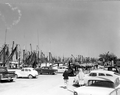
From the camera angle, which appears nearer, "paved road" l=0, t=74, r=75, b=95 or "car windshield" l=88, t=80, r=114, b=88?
"car windshield" l=88, t=80, r=114, b=88

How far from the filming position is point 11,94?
1051cm

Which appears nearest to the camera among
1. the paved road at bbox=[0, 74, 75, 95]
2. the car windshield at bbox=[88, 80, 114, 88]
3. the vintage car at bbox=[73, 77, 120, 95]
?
the vintage car at bbox=[73, 77, 120, 95]

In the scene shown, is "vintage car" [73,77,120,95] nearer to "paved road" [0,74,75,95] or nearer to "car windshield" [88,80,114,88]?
"car windshield" [88,80,114,88]

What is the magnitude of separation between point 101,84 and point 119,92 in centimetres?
187

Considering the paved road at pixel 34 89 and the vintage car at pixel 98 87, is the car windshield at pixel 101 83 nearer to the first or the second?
the vintage car at pixel 98 87

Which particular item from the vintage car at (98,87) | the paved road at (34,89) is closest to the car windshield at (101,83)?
the vintage car at (98,87)

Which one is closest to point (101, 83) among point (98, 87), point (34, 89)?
point (98, 87)

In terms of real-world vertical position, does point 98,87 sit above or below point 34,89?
above

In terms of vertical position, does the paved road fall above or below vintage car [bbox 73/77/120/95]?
below

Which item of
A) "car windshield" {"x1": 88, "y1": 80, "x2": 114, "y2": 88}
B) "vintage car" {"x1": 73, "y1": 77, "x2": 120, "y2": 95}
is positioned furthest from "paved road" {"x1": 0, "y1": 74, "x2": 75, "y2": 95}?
"vintage car" {"x1": 73, "y1": 77, "x2": 120, "y2": 95}

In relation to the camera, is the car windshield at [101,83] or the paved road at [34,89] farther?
the paved road at [34,89]

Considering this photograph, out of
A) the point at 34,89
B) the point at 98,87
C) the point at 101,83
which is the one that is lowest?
the point at 34,89

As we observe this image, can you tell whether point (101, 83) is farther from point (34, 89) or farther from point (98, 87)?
point (34, 89)

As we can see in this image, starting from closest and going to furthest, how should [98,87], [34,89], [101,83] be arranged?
[98,87] → [101,83] → [34,89]
